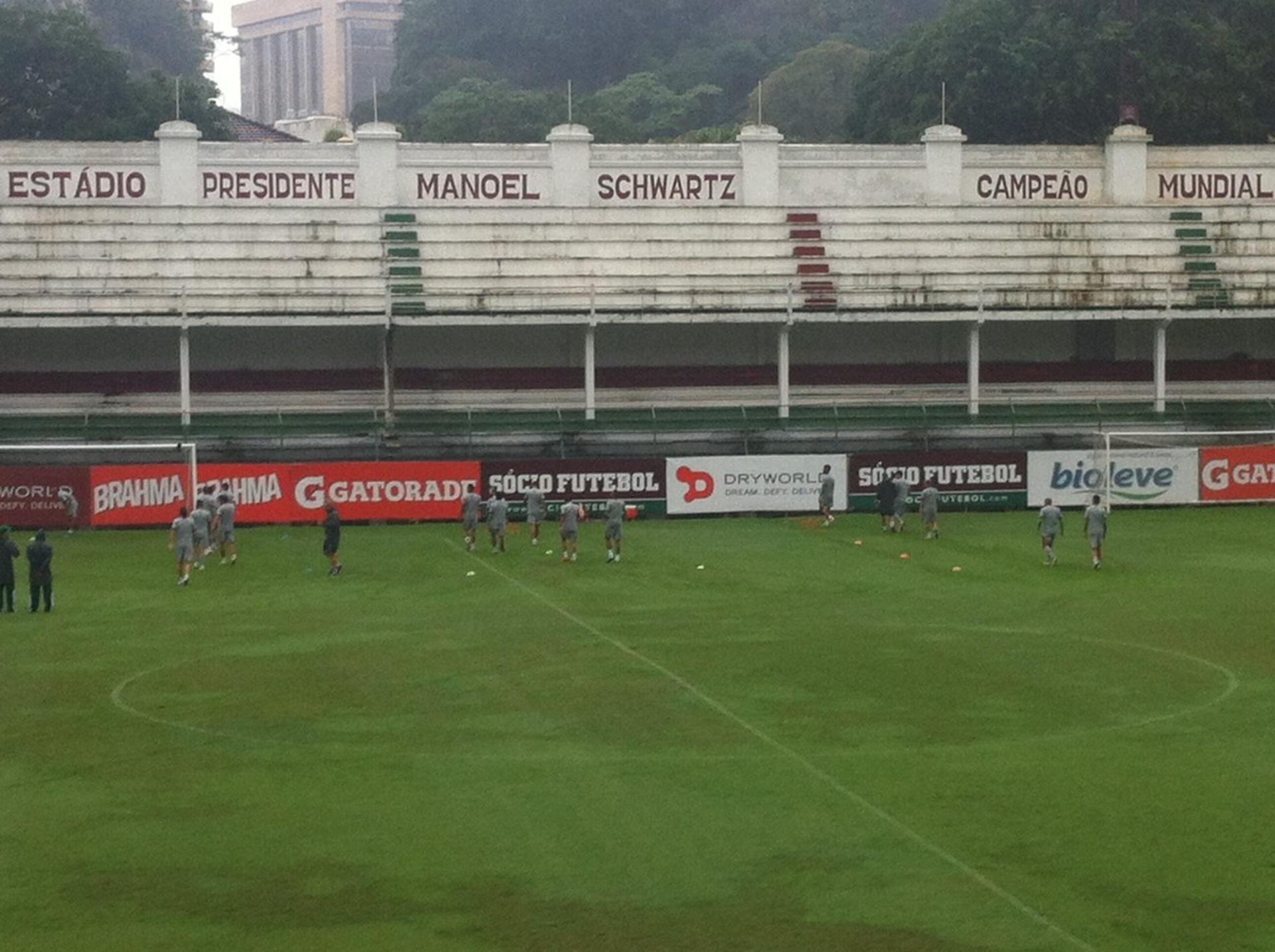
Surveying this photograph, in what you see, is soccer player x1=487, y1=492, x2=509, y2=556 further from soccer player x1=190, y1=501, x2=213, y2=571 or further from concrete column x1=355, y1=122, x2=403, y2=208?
concrete column x1=355, y1=122, x2=403, y2=208

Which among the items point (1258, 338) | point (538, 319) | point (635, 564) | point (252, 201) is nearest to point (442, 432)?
point (538, 319)

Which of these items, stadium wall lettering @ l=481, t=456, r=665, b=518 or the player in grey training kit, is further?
stadium wall lettering @ l=481, t=456, r=665, b=518

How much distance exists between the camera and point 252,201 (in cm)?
6128

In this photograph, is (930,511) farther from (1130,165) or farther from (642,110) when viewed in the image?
(642,110)

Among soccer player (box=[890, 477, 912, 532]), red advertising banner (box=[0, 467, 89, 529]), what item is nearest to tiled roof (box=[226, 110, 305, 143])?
red advertising banner (box=[0, 467, 89, 529])

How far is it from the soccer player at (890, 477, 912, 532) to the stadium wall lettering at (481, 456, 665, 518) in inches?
260

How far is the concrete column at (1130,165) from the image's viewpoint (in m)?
65.8

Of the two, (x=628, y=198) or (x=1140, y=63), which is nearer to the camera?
(x=628, y=198)

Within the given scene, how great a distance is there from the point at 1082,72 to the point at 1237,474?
32.4 m

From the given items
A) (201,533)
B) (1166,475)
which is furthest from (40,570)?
(1166,475)

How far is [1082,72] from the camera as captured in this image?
7888 centimetres

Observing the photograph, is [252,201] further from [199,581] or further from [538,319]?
[199,581]

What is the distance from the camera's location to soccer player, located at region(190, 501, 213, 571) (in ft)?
125

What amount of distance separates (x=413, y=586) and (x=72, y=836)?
1894 centimetres
